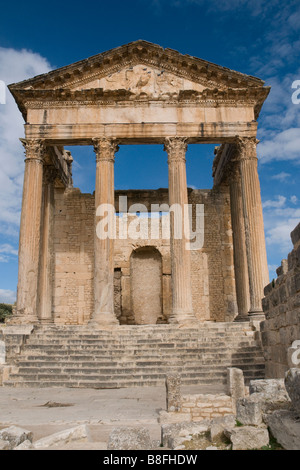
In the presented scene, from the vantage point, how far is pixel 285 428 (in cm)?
416

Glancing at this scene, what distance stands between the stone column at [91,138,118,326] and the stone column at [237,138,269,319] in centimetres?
535

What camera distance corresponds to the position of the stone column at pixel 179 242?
51.5 ft

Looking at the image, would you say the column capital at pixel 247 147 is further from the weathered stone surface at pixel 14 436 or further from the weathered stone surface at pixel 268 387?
the weathered stone surface at pixel 14 436

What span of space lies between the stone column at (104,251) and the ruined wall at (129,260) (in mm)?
5507

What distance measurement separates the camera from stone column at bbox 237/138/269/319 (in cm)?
1606

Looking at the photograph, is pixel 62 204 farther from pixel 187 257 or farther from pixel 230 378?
pixel 230 378

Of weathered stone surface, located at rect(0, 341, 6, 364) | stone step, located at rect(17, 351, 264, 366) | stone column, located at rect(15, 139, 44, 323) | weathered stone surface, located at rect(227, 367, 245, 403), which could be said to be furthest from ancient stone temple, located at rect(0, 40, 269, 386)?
weathered stone surface, located at rect(227, 367, 245, 403)

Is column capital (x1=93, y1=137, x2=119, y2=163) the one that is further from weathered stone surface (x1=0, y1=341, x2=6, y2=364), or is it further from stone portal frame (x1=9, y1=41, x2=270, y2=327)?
weathered stone surface (x1=0, y1=341, x2=6, y2=364)

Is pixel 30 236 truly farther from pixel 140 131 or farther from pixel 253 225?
pixel 253 225

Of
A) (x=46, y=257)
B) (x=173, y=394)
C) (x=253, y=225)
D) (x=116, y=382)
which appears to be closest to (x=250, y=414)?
(x=173, y=394)

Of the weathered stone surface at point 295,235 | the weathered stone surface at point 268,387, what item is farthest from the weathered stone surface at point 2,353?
the weathered stone surface at point 295,235

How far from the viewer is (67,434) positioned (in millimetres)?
5164

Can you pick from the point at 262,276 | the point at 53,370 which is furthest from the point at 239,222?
the point at 53,370

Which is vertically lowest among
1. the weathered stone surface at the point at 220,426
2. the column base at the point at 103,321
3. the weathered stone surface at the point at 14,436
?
the weathered stone surface at the point at 14,436
